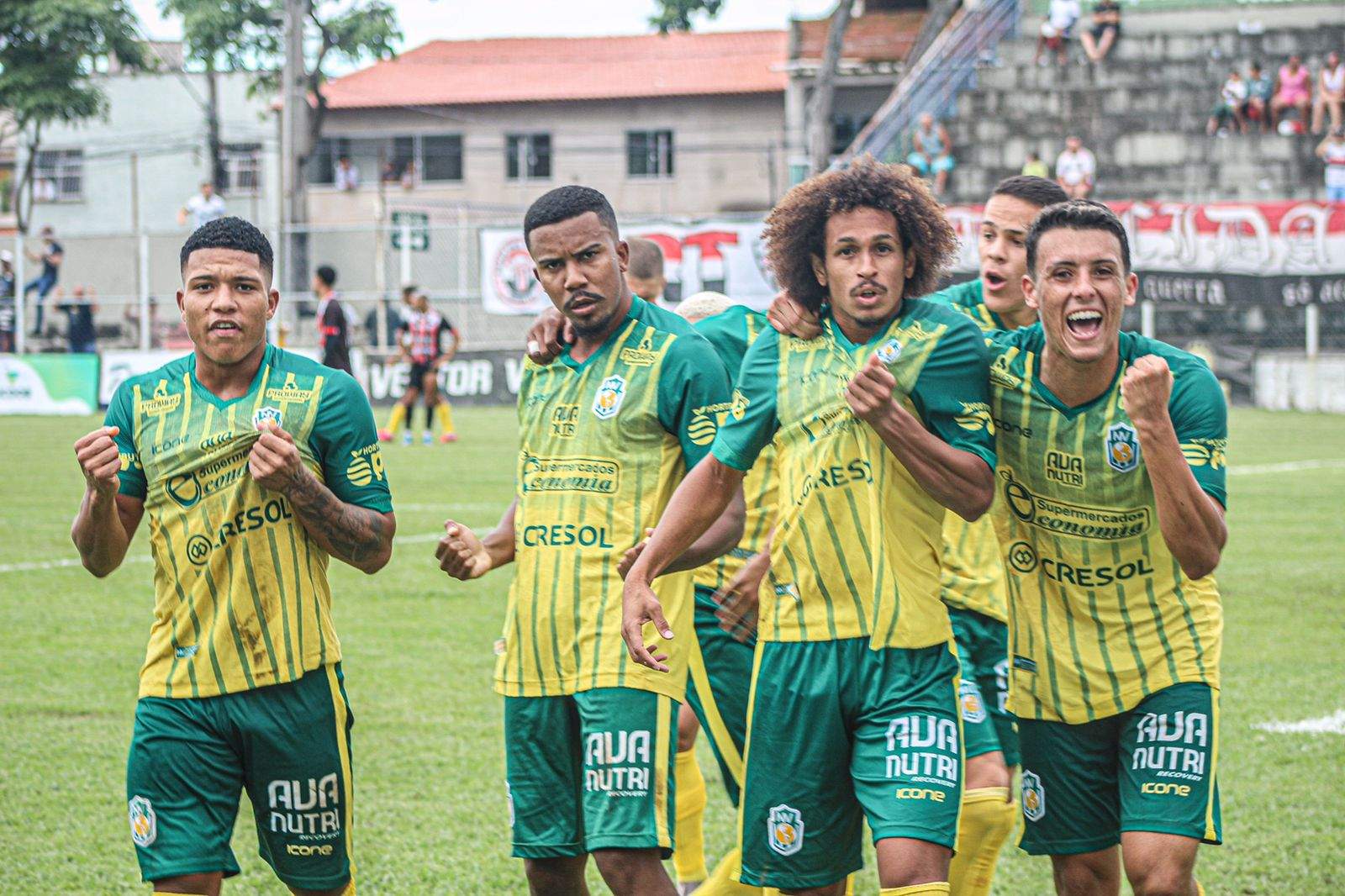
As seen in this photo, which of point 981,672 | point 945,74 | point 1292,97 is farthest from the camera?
point 945,74

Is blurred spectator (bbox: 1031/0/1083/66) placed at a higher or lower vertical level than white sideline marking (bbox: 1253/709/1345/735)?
higher

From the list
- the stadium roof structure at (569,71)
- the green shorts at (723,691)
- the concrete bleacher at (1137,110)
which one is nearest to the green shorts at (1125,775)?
the green shorts at (723,691)

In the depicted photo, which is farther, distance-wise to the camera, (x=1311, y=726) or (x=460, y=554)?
(x=1311, y=726)

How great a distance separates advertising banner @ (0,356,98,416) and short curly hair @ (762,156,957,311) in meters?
26.7

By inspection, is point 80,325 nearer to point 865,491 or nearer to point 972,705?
point 972,705

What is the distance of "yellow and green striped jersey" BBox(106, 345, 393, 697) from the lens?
4.44 metres

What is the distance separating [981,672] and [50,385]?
26.9 metres

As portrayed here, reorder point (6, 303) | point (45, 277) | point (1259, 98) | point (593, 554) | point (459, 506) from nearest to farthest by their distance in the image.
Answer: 1. point (593, 554)
2. point (459, 506)
3. point (1259, 98)
4. point (6, 303)
5. point (45, 277)

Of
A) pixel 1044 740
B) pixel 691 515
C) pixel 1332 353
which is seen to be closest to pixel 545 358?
pixel 691 515

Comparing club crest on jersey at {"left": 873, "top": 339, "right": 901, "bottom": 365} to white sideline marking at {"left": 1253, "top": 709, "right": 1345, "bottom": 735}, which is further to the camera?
white sideline marking at {"left": 1253, "top": 709, "right": 1345, "bottom": 735}

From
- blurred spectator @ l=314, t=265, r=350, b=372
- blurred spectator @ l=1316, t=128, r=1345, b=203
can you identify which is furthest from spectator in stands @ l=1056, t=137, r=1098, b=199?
blurred spectator @ l=314, t=265, r=350, b=372

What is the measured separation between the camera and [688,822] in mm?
5789

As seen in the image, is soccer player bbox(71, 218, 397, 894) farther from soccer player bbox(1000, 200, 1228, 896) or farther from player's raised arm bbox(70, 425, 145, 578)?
soccer player bbox(1000, 200, 1228, 896)

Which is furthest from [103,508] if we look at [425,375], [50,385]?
[50,385]
